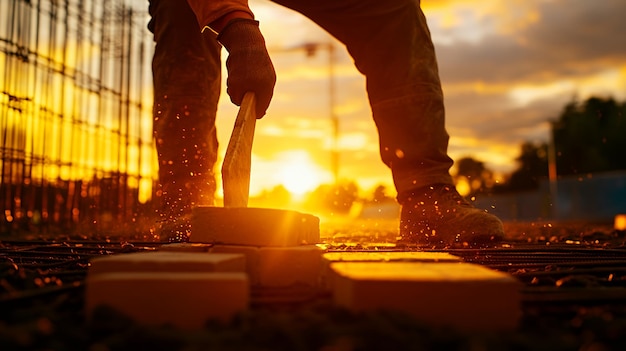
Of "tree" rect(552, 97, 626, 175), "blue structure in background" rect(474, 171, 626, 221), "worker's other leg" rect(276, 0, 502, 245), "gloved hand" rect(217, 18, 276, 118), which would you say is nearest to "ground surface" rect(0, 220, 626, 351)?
"gloved hand" rect(217, 18, 276, 118)

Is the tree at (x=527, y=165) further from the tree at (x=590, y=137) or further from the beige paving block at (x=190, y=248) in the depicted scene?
the beige paving block at (x=190, y=248)

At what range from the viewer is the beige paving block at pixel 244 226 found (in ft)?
6.79

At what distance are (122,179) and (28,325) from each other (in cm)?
860

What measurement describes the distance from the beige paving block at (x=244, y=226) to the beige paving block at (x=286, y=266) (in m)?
0.15

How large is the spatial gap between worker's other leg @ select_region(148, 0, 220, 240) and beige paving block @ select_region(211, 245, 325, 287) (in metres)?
1.63

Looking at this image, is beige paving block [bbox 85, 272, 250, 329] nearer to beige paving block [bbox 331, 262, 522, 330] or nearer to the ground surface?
the ground surface

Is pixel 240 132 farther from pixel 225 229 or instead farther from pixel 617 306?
pixel 617 306

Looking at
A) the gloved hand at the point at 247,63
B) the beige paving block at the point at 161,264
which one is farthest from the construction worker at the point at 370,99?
the beige paving block at the point at 161,264

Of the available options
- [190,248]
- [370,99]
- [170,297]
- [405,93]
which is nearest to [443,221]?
[405,93]

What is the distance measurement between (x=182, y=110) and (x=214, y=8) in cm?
83

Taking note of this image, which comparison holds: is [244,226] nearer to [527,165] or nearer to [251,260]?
[251,260]

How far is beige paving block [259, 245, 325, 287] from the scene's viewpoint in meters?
1.91

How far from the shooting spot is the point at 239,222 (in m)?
2.10

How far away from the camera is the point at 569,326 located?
4.26 ft
